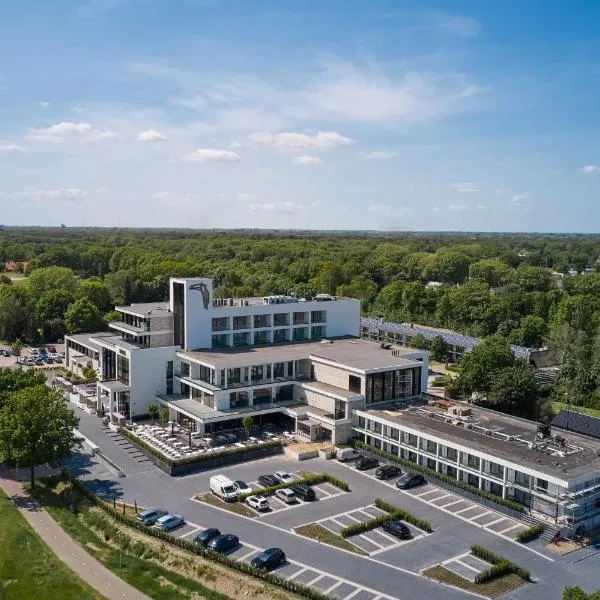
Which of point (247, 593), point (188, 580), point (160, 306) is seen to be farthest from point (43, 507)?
point (160, 306)

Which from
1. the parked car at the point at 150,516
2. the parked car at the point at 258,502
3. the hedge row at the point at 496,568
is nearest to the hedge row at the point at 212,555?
the parked car at the point at 150,516

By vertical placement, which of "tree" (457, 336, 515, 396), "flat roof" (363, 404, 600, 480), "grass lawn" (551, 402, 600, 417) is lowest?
"grass lawn" (551, 402, 600, 417)

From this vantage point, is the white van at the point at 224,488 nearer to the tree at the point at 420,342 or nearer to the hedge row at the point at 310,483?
the hedge row at the point at 310,483

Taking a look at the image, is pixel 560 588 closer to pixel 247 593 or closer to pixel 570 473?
pixel 570 473

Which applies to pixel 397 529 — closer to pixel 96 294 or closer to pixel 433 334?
pixel 433 334

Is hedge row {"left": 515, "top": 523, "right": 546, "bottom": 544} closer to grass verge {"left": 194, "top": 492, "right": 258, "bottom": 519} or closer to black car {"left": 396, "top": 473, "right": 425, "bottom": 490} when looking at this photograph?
black car {"left": 396, "top": 473, "right": 425, "bottom": 490}

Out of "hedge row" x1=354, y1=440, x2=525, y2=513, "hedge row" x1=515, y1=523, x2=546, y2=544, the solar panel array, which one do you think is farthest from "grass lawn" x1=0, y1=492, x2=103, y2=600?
the solar panel array

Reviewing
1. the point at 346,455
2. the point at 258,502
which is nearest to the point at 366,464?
the point at 346,455
